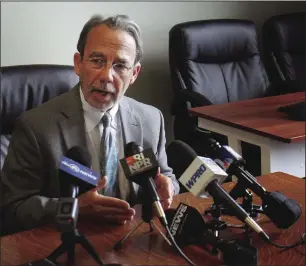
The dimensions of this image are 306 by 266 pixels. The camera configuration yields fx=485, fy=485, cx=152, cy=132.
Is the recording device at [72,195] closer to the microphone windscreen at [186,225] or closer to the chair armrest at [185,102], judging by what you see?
the microphone windscreen at [186,225]

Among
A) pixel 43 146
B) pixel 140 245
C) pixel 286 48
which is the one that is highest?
pixel 286 48

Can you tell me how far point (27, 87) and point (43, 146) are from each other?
0.26m

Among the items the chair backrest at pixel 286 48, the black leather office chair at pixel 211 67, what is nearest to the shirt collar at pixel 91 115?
the black leather office chair at pixel 211 67

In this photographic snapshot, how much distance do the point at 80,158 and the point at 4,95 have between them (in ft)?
1.49

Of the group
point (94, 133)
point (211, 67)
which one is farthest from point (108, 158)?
point (211, 67)

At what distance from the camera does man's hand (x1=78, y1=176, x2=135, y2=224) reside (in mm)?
751

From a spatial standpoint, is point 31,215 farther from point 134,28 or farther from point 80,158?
point 134,28

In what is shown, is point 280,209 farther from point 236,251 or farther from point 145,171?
point 145,171

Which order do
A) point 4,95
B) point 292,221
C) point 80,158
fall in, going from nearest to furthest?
1. point 80,158
2. point 292,221
3. point 4,95

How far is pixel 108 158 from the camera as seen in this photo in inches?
32.9

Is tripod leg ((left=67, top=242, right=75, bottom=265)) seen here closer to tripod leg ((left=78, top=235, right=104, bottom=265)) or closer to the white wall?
tripod leg ((left=78, top=235, right=104, bottom=265))

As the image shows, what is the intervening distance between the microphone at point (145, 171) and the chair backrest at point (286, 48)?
41cm

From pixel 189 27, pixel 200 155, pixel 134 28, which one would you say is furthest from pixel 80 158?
pixel 189 27

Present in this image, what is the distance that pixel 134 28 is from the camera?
0.82 m
